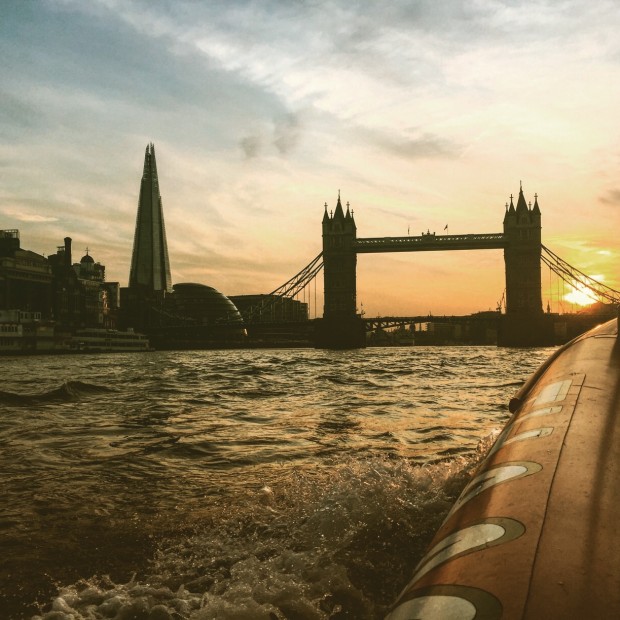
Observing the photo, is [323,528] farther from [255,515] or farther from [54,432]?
[54,432]

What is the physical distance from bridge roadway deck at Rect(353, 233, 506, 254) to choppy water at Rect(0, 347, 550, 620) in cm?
6186

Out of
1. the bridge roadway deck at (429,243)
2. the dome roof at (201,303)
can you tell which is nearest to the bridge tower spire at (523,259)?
the bridge roadway deck at (429,243)

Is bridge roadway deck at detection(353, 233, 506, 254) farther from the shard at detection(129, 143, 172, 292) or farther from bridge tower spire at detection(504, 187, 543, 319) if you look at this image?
the shard at detection(129, 143, 172, 292)

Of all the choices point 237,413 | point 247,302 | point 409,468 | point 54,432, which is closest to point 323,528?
point 409,468

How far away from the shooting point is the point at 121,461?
4.81 m

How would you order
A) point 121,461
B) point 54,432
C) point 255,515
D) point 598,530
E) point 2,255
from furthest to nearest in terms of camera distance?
point 2,255 < point 54,432 < point 121,461 < point 255,515 < point 598,530

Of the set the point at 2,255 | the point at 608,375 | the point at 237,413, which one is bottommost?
the point at 237,413

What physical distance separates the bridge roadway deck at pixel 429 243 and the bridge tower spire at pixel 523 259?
2283 millimetres

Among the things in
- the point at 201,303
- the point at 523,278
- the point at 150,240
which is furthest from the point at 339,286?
the point at 150,240

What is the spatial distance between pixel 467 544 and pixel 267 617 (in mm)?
865

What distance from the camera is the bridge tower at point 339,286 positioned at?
6175 cm

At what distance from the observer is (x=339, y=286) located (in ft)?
223

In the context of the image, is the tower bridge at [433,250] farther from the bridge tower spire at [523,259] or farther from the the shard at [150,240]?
the the shard at [150,240]

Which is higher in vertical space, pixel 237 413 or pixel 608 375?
pixel 608 375
